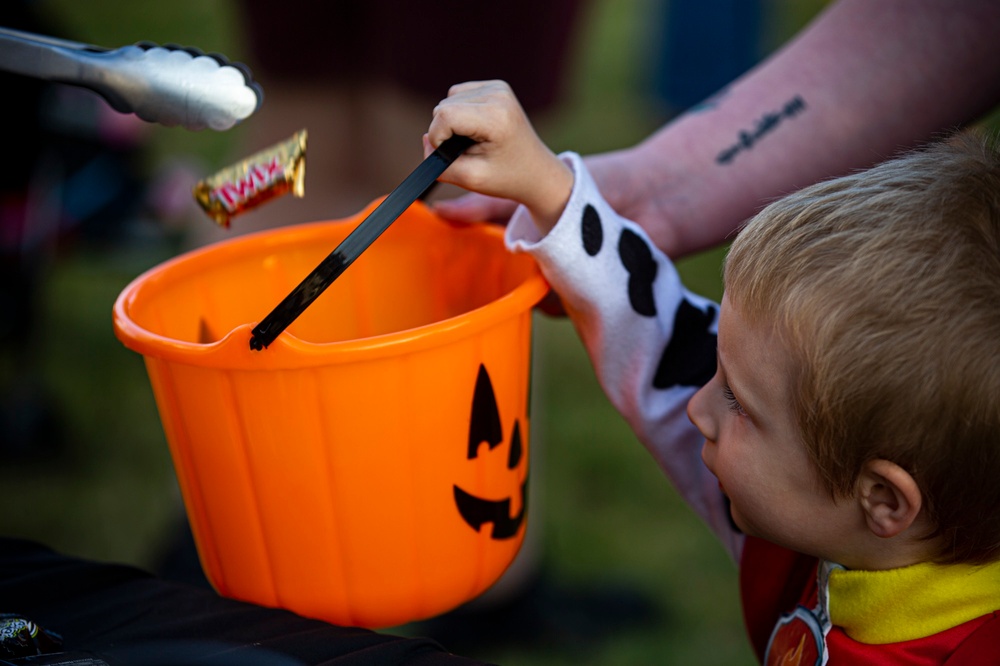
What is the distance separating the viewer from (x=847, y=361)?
73 centimetres

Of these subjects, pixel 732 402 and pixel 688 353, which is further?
pixel 688 353

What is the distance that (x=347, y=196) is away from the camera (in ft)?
5.47

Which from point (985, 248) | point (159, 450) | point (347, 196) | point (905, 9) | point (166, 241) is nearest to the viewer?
point (985, 248)

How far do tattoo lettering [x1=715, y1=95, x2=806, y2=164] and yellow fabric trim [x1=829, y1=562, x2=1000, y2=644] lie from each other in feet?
1.52

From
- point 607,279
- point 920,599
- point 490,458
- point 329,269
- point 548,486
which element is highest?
point 329,269

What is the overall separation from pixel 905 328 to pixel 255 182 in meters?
0.52

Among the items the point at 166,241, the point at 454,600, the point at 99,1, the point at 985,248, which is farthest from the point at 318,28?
the point at 99,1

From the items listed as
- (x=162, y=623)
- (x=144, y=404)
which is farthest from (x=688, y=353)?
(x=144, y=404)

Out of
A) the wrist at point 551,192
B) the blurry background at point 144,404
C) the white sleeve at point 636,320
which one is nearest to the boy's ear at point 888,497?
the white sleeve at point 636,320

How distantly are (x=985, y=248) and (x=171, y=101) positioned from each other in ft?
1.94

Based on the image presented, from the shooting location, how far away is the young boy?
0.72m

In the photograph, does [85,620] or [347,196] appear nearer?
[85,620]

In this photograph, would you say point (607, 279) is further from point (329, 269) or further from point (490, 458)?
point (329, 269)

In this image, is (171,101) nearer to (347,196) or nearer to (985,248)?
(985,248)
